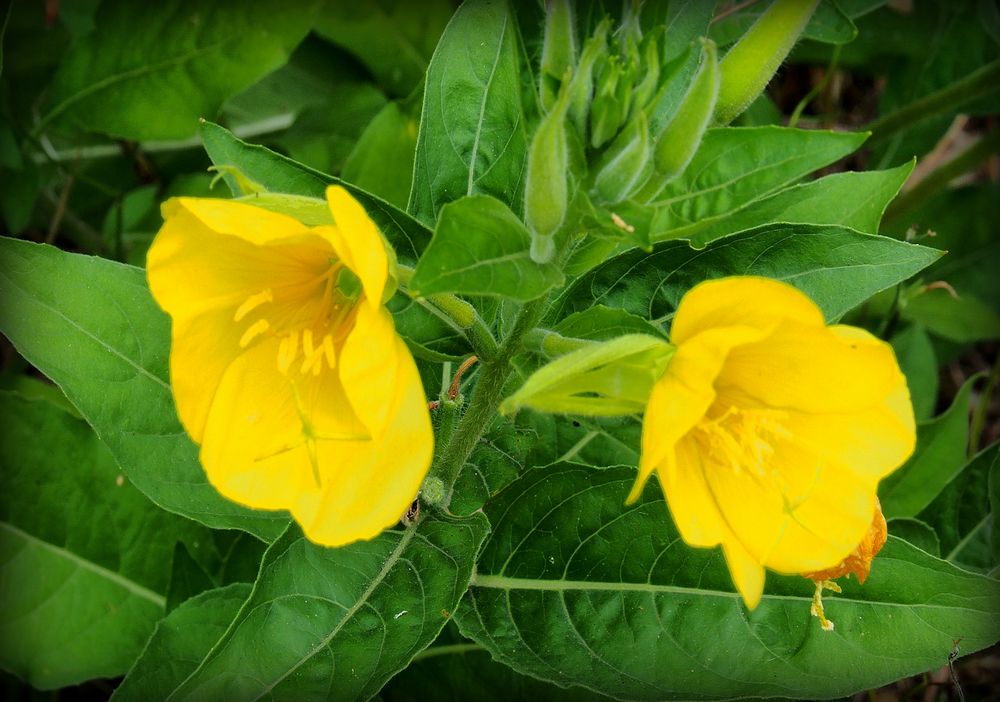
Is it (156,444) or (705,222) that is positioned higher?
(705,222)

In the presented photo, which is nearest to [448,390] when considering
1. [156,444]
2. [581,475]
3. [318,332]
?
[581,475]

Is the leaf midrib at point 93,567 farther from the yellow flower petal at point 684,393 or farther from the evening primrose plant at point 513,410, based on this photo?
the yellow flower petal at point 684,393

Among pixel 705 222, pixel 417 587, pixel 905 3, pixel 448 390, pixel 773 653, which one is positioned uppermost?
pixel 705 222

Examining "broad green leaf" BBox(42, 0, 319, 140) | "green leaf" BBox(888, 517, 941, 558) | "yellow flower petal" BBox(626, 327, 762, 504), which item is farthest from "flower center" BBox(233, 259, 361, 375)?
"green leaf" BBox(888, 517, 941, 558)

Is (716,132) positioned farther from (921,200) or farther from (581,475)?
(921,200)

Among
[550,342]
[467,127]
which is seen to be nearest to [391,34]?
[467,127]
